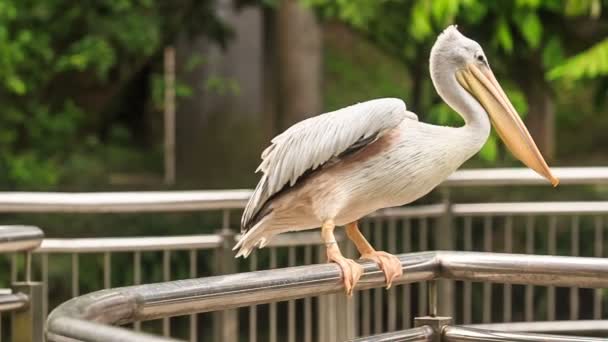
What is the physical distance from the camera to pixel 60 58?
10.6 metres

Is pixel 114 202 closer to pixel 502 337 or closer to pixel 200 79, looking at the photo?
pixel 502 337

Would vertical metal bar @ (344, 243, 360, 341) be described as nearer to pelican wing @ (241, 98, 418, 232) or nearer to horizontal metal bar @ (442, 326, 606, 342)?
pelican wing @ (241, 98, 418, 232)

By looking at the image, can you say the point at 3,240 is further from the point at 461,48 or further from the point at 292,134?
the point at 461,48

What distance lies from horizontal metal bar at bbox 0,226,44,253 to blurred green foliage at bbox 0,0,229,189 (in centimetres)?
630

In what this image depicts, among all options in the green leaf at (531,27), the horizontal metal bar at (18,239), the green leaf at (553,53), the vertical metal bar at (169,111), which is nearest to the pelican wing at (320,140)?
the horizontal metal bar at (18,239)

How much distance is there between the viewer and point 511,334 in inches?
96.0

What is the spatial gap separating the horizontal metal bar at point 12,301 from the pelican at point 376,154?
0.69 meters

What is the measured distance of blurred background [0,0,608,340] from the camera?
350 inches

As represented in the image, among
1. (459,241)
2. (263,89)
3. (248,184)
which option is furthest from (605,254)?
(263,89)

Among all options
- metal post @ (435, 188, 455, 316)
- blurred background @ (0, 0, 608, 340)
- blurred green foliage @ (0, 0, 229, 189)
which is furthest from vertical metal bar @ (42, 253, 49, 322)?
blurred green foliage @ (0, 0, 229, 189)

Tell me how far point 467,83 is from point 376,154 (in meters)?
0.32

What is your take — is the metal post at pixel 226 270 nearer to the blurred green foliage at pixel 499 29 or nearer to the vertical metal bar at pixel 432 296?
the vertical metal bar at pixel 432 296

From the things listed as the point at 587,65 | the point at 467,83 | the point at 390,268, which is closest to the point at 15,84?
the point at 587,65

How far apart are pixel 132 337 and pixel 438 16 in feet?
23.3
